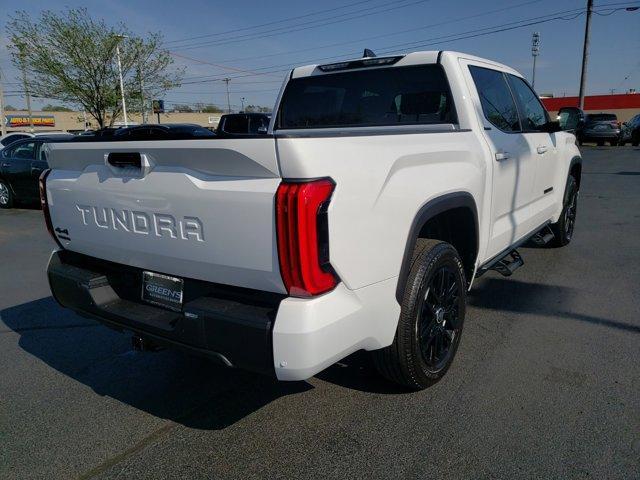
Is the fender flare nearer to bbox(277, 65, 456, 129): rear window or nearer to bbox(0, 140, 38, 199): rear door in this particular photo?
bbox(277, 65, 456, 129): rear window

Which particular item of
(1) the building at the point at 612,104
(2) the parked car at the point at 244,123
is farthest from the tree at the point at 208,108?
(2) the parked car at the point at 244,123

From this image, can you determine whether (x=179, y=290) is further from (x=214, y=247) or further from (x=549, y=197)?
(x=549, y=197)

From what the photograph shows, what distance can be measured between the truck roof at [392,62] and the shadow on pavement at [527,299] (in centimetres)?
200

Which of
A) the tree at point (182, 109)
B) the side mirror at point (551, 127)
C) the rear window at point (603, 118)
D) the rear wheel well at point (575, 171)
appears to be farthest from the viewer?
the tree at point (182, 109)

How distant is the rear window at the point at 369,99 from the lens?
147 inches

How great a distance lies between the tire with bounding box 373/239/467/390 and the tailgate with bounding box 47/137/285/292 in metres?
0.86

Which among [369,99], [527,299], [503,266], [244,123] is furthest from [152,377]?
[244,123]

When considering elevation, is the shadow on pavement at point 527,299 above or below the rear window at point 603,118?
below

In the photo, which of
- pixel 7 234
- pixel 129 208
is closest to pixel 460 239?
pixel 129 208

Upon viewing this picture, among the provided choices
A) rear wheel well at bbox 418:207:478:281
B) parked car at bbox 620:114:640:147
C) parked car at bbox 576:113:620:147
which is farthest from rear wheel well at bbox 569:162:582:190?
parked car at bbox 620:114:640:147

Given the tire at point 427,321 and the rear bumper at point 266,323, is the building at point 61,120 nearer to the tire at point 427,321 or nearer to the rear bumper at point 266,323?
the tire at point 427,321

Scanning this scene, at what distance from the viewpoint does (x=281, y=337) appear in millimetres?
2029

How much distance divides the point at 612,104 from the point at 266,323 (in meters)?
56.8

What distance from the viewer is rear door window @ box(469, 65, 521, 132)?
3.80m
